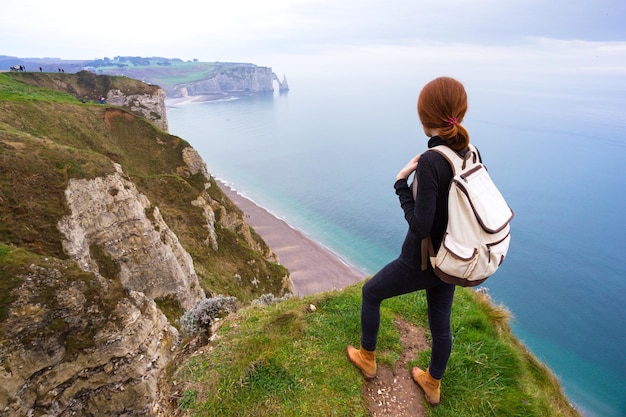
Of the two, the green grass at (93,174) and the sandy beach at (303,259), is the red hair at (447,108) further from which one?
the sandy beach at (303,259)

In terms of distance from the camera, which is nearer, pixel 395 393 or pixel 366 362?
pixel 395 393

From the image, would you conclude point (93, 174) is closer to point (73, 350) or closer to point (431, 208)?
point (73, 350)

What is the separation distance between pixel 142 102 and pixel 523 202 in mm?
82143

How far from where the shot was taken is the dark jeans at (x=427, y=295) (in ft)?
13.3

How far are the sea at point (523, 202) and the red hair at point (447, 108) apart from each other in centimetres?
1350

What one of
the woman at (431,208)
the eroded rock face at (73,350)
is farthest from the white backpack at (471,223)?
the eroded rock face at (73,350)

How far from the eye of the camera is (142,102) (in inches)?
2366

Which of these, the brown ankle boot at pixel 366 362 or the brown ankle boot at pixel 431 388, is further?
the brown ankle boot at pixel 366 362

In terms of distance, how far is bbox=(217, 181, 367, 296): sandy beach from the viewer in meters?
45.0

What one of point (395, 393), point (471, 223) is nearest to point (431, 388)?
point (395, 393)

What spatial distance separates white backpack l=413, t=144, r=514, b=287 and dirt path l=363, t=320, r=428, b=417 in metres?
2.90

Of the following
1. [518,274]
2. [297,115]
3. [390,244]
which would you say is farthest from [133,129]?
[297,115]

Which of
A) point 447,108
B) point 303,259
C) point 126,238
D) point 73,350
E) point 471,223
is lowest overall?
point 303,259

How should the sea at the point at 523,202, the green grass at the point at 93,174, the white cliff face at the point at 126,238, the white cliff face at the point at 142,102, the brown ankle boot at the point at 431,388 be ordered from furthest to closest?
the white cliff face at the point at 142,102, the sea at the point at 523,202, the white cliff face at the point at 126,238, the green grass at the point at 93,174, the brown ankle boot at the point at 431,388
